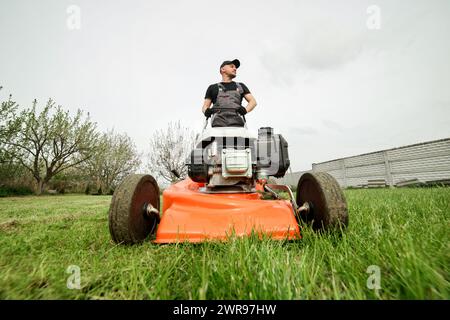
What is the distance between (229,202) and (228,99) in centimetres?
175

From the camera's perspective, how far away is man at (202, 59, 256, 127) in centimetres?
304

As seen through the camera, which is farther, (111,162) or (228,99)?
(111,162)

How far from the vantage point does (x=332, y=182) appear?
186 cm

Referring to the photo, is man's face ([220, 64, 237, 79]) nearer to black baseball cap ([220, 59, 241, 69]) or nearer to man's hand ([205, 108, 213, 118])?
black baseball cap ([220, 59, 241, 69])

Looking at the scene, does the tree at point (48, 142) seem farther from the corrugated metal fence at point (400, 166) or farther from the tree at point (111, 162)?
the corrugated metal fence at point (400, 166)

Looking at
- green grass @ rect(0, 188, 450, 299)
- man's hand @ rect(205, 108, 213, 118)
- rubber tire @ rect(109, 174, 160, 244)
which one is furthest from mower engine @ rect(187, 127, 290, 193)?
green grass @ rect(0, 188, 450, 299)

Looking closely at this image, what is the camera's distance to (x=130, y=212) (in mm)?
1794

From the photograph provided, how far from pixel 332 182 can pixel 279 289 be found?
1.23 meters

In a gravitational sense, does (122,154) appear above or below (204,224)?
above

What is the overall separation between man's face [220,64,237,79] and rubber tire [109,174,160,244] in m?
2.15

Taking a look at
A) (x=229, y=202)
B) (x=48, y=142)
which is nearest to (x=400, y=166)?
(x=229, y=202)

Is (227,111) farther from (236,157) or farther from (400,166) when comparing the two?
(400,166)
